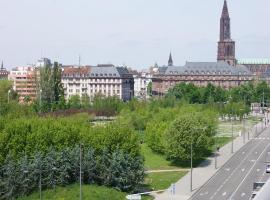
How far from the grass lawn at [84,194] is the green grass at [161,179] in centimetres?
623

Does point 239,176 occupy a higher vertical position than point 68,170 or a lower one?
lower

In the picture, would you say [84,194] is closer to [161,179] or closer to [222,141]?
[161,179]

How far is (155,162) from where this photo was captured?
3191 inches

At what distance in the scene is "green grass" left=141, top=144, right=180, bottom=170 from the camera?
7734cm

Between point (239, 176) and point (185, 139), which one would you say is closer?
point (239, 176)

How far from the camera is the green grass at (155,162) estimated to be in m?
77.3

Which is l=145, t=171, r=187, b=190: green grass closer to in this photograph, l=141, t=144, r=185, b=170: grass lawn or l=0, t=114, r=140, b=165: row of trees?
l=0, t=114, r=140, b=165: row of trees

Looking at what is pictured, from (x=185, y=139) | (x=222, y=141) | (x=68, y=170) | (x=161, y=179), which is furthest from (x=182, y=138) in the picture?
(x=222, y=141)

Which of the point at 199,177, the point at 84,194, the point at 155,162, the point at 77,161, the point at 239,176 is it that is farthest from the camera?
the point at 155,162

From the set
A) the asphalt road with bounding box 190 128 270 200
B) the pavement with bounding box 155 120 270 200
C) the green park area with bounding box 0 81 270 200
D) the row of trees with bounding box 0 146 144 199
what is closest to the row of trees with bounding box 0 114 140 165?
the green park area with bounding box 0 81 270 200

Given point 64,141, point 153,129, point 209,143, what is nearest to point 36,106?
point 153,129

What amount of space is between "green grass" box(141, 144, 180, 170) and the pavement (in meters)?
4.62

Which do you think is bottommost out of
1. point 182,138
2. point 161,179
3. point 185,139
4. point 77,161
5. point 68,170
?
point 161,179

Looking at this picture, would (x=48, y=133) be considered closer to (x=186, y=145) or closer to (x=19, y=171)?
(x=19, y=171)
